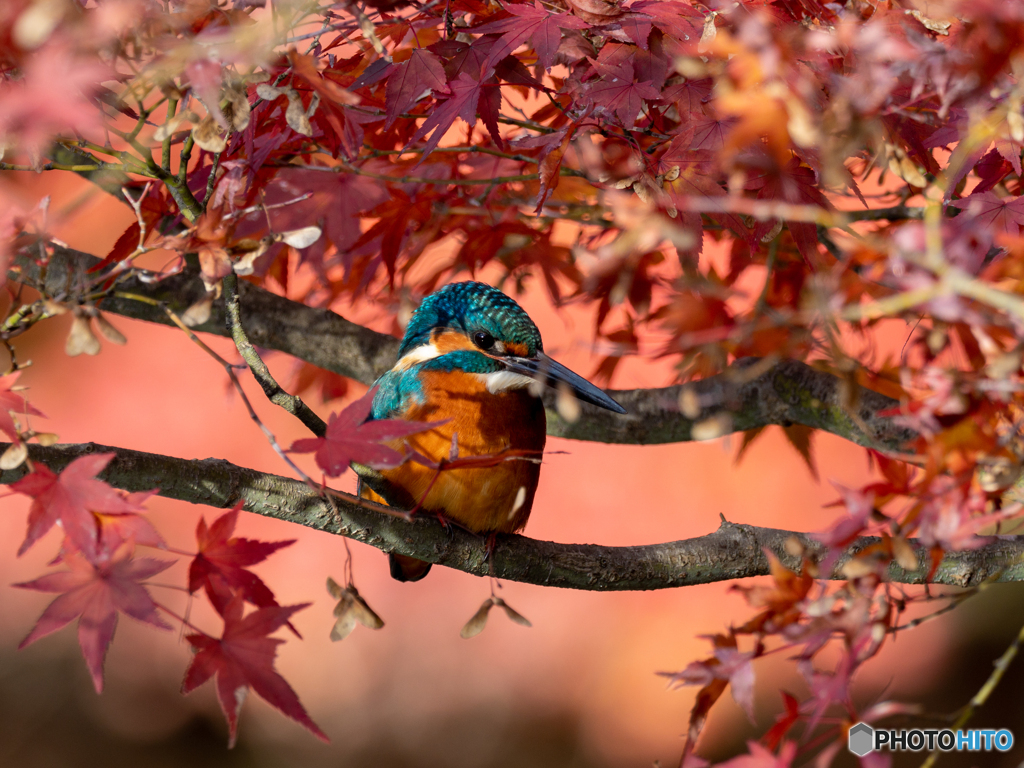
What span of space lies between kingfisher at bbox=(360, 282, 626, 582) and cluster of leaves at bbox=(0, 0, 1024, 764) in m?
0.20

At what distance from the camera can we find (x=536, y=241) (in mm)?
1937

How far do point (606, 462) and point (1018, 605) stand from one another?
1780 millimetres

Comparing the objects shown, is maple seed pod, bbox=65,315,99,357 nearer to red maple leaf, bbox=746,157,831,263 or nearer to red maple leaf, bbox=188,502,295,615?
red maple leaf, bbox=188,502,295,615

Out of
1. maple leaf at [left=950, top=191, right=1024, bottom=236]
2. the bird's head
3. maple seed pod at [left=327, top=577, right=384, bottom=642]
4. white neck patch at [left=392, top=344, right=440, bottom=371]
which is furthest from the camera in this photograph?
white neck patch at [left=392, top=344, right=440, bottom=371]

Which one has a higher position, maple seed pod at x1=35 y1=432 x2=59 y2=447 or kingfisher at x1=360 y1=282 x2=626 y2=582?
kingfisher at x1=360 y1=282 x2=626 y2=582

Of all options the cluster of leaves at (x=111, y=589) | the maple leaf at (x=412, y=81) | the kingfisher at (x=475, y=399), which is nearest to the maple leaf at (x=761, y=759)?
the cluster of leaves at (x=111, y=589)

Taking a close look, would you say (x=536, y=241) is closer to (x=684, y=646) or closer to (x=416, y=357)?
(x=416, y=357)

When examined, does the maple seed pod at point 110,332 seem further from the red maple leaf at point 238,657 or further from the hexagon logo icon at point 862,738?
the hexagon logo icon at point 862,738

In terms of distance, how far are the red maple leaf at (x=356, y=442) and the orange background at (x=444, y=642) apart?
232 centimetres

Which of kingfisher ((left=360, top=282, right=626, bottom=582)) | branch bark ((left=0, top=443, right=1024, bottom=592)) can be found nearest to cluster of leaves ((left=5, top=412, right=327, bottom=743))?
branch bark ((left=0, top=443, right=1024, bottom=592))

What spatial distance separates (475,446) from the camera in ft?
5.02

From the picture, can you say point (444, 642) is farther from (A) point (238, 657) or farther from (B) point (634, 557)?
(A) point (238, 657)

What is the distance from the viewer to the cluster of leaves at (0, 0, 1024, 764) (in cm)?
66

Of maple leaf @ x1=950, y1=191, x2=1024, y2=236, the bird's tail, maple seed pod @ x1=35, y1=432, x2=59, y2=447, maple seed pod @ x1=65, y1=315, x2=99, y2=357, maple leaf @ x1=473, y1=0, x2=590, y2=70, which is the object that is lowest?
maple seed pod @ x1=35, y1=432, x2=59, y2=447
